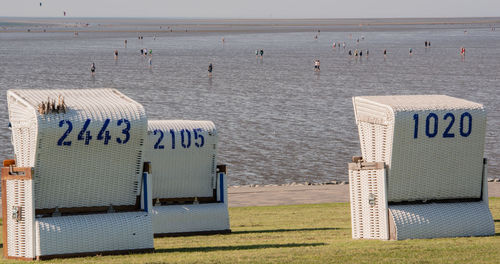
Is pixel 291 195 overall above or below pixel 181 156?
below

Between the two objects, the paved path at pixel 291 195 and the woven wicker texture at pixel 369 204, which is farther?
the paved path at pixel 291 195

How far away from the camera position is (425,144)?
645 inches

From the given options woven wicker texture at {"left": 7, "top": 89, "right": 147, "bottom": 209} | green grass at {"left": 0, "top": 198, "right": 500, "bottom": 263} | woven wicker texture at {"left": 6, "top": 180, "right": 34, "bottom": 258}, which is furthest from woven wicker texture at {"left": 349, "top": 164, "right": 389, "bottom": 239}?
woven wicker texture at {"left": 6, "top": 180, "right": 34, "bottom": 258}

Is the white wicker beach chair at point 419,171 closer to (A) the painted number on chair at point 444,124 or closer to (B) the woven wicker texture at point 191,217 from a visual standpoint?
(A) the painted number on chair at point 444,124

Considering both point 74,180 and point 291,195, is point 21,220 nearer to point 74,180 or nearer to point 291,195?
point 74,180

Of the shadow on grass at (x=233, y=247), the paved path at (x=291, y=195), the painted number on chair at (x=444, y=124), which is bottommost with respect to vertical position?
the paved path at (x=291, y=195)

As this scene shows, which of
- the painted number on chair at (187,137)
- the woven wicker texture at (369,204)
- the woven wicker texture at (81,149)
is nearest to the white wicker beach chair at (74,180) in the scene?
the woven wicker texture at (81,149)

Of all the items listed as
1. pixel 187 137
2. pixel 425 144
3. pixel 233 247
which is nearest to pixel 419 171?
pixel 425 144

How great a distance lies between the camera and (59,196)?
1470 cm

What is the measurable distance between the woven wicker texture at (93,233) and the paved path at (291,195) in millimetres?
14215

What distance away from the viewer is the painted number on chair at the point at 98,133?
14234mm

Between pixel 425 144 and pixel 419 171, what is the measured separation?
0.51 metres

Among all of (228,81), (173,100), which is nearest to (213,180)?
(173,100)

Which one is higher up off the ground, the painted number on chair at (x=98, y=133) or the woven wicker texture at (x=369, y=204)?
the painted number on chair at (x=98, y=133)
